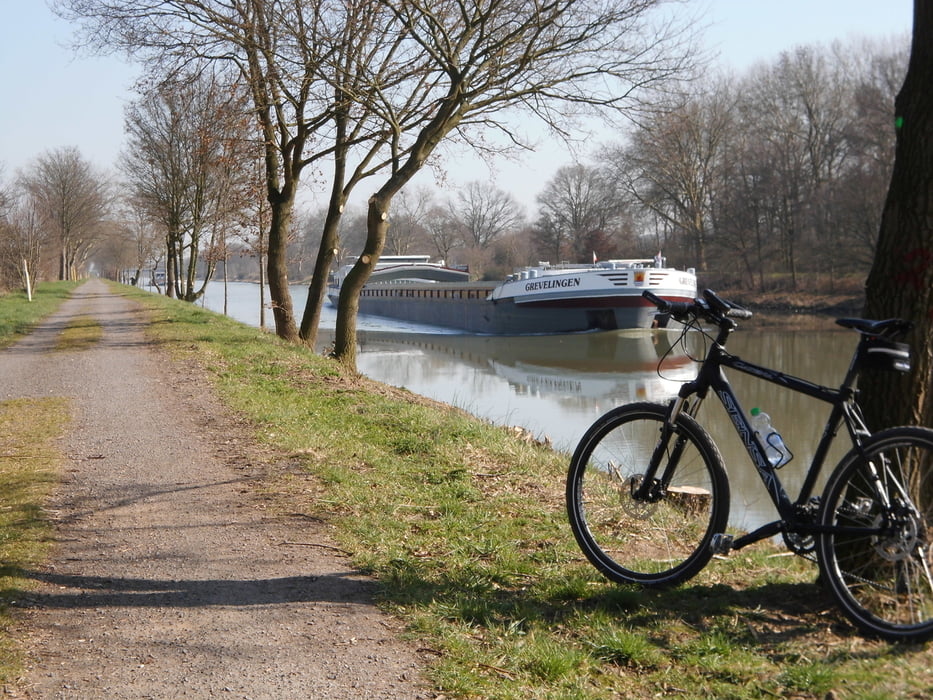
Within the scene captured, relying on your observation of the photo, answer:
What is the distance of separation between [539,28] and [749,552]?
11.7 meters

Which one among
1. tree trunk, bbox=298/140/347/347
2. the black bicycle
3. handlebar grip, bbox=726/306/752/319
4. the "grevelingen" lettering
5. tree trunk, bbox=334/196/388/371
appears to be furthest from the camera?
the "grevelingen" lettering

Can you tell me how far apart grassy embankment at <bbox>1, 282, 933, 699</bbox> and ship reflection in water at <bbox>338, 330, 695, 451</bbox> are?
4776 mm

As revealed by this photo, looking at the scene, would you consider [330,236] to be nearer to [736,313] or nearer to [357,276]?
[357,276]

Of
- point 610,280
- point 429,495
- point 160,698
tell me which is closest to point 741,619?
point 160,698

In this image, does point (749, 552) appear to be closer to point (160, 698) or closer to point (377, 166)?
point (160, 698)

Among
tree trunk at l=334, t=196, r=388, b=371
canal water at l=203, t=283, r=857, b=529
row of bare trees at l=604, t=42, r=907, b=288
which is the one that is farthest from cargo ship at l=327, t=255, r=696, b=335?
tree trunk at l=334, t=196, r=388, b=371

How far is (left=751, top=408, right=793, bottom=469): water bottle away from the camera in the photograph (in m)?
3.87

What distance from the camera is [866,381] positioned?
13.2ft

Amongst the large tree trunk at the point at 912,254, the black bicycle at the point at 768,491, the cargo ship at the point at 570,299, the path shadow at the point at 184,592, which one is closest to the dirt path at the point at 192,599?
the path shadow at the point at 184,592

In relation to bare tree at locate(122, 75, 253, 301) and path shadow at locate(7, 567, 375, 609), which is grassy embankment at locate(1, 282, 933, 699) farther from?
bare tree at locate(122, 75, 253, 301)

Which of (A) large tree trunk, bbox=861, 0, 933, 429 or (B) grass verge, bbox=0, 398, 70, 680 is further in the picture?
(B) grass verge, bbox=0, 398, 70, 680

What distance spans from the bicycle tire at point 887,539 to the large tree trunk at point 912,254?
1.95 ft

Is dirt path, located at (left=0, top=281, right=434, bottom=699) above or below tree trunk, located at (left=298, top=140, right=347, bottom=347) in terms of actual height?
below

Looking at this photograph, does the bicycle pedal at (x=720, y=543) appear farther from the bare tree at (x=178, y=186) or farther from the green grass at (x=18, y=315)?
the bare tree at (x=178, y=186)
